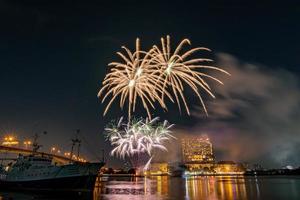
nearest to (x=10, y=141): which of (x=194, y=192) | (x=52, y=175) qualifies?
(x=52, y=175)

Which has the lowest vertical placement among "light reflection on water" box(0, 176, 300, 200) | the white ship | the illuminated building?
"light reflection on water" box(0, 176, 300, 200)

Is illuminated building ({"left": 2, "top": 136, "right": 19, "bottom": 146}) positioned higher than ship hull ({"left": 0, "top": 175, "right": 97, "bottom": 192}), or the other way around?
illuminated building ({"left": 2, "top": 136, "right": 19, "bottom": 146})

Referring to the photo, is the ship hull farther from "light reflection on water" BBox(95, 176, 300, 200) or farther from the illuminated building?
the illuminated building

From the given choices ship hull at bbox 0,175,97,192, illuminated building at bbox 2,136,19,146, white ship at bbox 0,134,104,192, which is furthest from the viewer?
illuminated building at bbox 2,136,19,146

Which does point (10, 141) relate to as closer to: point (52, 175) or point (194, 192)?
point (52, 175)

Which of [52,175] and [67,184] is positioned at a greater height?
[52,175]

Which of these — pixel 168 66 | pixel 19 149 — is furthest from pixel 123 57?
pixel 19 149

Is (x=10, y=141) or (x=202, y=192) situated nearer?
(x=202, y=192)

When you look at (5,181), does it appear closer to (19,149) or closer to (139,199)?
(139,199)

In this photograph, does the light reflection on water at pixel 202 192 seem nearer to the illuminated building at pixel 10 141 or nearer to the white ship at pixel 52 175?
the white ship at pixel 52 175

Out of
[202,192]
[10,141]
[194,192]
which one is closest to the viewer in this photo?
[202,192]

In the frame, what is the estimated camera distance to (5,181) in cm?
5850

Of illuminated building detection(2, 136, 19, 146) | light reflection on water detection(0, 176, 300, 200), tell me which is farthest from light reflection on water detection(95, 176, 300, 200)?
illuminated building detection(2, 136, 19, 146)

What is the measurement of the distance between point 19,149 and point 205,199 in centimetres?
8648
